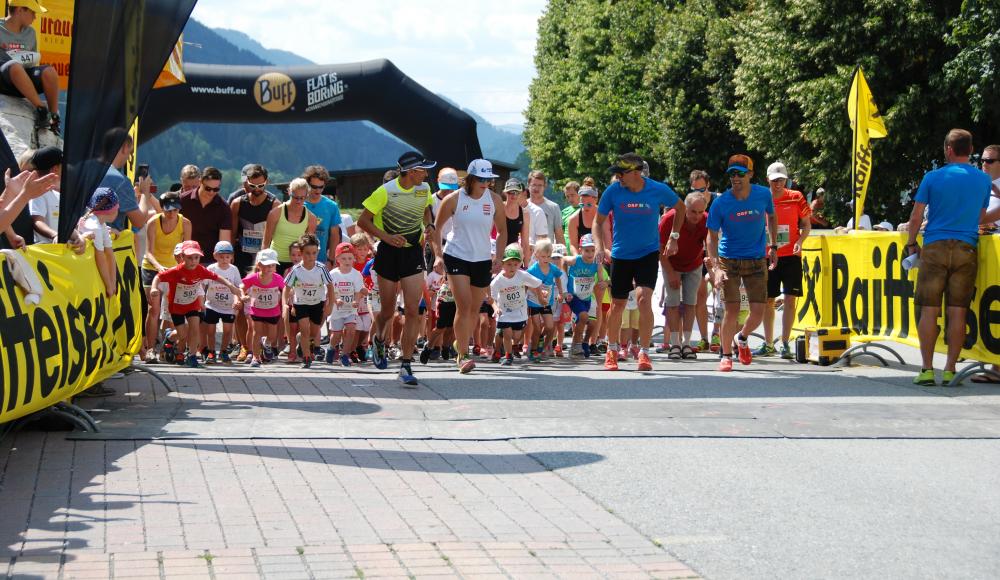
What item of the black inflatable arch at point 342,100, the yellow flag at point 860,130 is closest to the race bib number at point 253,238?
the yellow flag at point 860,130

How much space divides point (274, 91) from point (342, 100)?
1.58 meters

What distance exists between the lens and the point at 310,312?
1213 cm

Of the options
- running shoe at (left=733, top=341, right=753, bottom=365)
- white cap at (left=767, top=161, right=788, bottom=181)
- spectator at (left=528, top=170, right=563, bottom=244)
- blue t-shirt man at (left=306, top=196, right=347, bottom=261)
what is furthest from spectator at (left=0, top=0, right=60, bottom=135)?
white cap at (left=767, top=161, right=788, bottom=181)

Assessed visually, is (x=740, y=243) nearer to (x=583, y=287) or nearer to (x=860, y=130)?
(x=583, y=287)

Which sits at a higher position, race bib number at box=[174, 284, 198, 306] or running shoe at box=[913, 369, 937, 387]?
race bib number at box=[174, 284, 198, 306]

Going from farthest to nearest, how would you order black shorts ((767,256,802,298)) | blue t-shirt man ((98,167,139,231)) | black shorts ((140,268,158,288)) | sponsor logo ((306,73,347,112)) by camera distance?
sponsor logo ((306,73,347,112)) → black shorts ((767,256,802,298)) → black shorts ((140,268,158,288)) → blue t-shirt man ((98,167,139,231))

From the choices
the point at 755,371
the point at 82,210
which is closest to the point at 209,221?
the point at 82,210

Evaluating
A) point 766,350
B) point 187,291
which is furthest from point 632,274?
point 187,291

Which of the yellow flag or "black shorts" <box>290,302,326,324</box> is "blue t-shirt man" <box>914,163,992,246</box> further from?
the yellow flag

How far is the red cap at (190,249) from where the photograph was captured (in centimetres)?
1188

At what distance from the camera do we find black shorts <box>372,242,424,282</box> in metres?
10.8

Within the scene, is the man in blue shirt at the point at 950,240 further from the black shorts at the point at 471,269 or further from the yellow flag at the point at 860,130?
the yellow flag at the point at 860,130

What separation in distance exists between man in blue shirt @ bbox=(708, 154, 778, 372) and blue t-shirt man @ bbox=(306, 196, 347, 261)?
3.99 metres

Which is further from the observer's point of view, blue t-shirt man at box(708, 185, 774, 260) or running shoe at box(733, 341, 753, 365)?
running shoe at box(733, 341, 753, 365)
